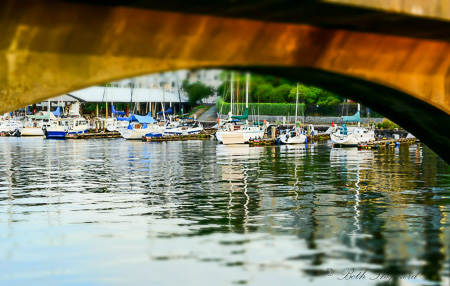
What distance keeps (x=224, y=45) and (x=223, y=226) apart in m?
12.5

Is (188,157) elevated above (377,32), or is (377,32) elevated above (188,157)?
(377,32)

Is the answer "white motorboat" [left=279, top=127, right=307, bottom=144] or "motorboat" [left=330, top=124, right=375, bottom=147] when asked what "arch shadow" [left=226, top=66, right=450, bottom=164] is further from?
"white motorboat" [left=279, top=127, right=307, bottom=144]

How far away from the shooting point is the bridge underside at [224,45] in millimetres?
7633

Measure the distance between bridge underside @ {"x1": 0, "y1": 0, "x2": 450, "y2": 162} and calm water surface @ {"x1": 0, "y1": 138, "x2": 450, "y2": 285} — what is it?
560 centimetres

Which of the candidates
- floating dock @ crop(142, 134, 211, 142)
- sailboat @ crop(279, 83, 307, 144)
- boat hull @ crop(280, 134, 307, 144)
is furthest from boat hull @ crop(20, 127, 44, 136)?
boat hull @ crop(280, 134, 307, 144)

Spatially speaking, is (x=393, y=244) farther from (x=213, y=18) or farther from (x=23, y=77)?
(x=23, y=77)

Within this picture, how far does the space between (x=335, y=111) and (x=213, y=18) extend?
300ft

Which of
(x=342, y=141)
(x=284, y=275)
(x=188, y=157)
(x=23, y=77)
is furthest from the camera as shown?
(x=342, y=141)

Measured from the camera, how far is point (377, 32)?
10.8 meters

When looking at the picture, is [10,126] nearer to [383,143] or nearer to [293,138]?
[293,138]

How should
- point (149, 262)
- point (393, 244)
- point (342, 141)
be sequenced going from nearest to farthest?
point (149, 262)
point (393, 244)
point (342, 141)

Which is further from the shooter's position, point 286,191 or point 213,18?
point 286,191

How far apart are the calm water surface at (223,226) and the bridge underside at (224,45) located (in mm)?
5599

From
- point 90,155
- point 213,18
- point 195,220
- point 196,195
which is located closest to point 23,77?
point 213,18
